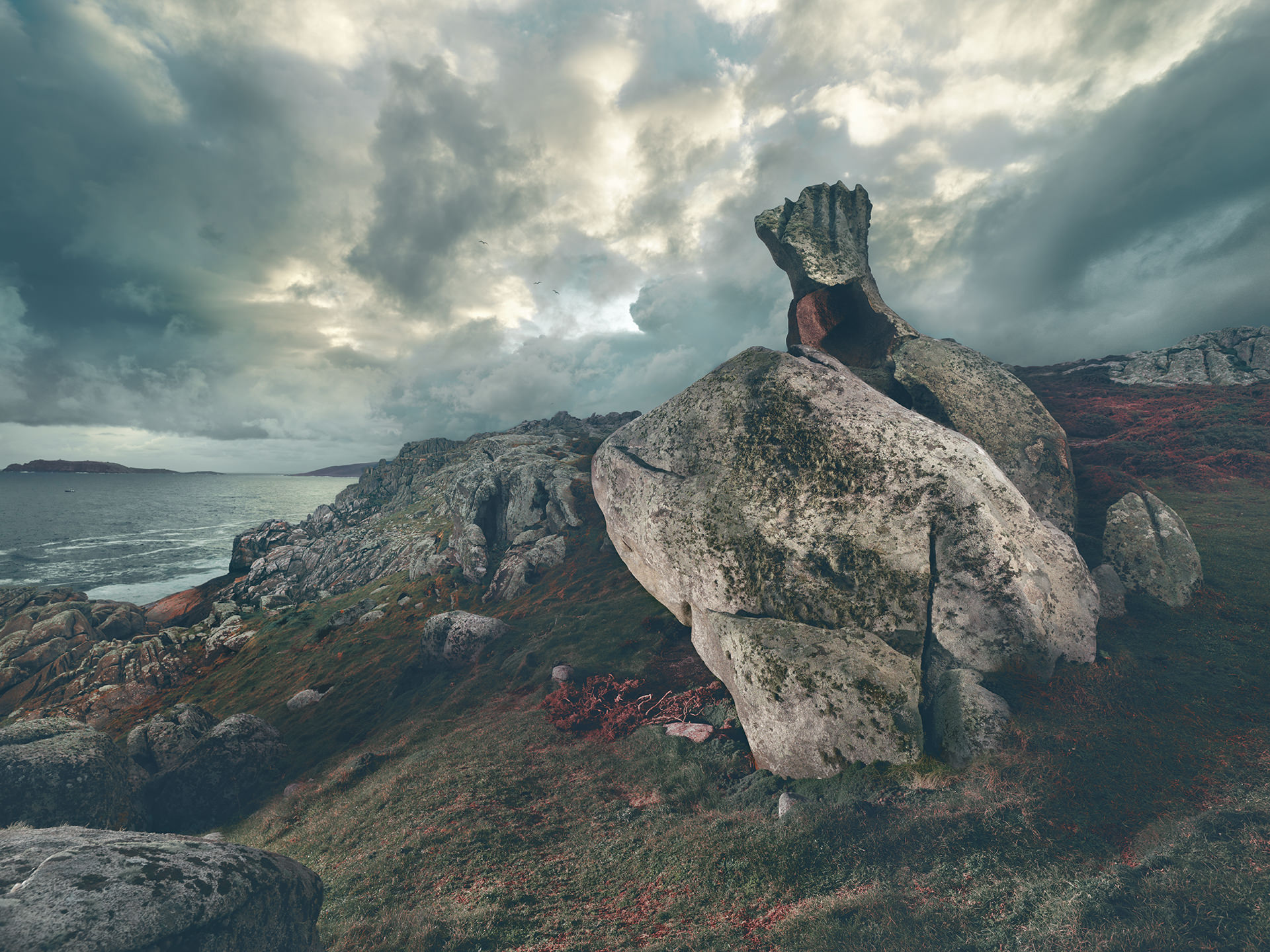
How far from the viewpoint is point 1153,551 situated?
1363 cm

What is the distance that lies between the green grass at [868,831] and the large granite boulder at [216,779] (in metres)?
1.84

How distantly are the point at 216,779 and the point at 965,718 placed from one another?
24848 millimetres

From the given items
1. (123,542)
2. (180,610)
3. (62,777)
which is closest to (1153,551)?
(62,777)

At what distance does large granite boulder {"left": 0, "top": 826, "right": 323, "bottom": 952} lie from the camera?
623cm

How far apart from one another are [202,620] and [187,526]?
106 meters

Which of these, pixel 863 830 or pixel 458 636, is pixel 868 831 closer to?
pixel 863 830

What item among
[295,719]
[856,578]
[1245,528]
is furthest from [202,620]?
[1245,528]

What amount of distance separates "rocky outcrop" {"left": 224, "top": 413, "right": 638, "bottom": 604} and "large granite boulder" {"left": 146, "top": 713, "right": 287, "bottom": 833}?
1447 cm

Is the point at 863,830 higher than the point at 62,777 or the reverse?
higher

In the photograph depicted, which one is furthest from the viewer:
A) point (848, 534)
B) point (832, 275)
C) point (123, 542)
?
point (123, 542)

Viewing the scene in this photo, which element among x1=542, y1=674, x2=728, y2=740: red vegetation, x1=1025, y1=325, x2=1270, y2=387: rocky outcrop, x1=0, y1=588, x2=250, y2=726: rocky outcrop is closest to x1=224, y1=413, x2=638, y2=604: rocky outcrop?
x1=0, y1=588, x2=250, y2=726: rocky outcrop

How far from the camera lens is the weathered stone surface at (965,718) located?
31.9ft

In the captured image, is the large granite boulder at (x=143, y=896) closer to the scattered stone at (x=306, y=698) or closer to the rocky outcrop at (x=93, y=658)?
the scattered stone at (x=306, y=698)

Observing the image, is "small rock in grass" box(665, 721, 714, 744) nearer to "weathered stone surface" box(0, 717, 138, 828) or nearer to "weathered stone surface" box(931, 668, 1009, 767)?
"weathered stone surface" box(931, 668, 1009, 767)
